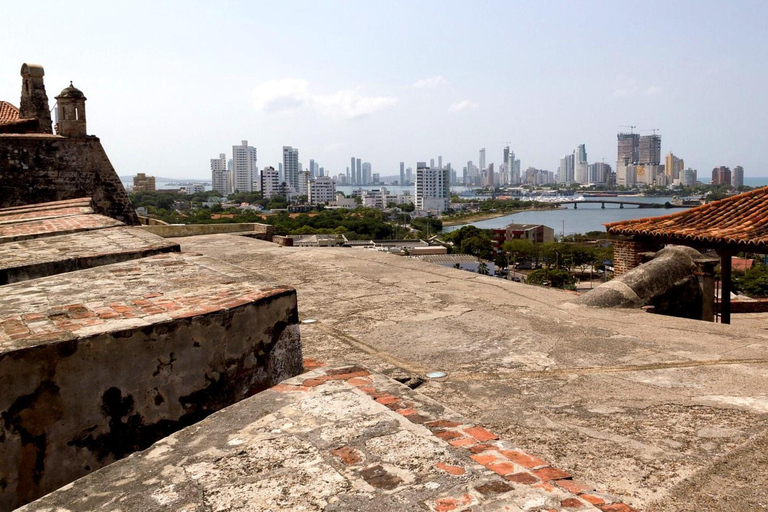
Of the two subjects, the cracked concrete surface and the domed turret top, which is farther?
the domed turret top

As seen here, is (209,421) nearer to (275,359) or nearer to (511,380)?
(275,359)

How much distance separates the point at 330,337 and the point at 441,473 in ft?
10.1

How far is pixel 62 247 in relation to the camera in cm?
475

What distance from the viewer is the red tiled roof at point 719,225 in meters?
8.12

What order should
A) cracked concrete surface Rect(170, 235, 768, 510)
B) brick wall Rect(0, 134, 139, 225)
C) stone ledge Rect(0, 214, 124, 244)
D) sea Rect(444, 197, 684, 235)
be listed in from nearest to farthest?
1. cracked concrete surface Rect(170, 235, 768, 510)
2. stone ledge Rect(0, 214, 124, 244)
3. brick wall Rect(0, 134, 139, 225)
4. sea Rect(444, 197, 684, 235)

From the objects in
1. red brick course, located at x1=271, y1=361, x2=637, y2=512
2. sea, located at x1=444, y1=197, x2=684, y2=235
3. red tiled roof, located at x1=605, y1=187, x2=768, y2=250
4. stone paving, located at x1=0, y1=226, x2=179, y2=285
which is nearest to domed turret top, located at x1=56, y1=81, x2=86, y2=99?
stone paving, located at x1=0, y1=226, x2=179, y2=285

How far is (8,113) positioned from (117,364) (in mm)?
17812

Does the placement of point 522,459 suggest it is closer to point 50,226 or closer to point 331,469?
point 331,469

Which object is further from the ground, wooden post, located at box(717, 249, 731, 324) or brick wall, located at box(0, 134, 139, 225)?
brick wall, located at box(0, 134, 139, 225)

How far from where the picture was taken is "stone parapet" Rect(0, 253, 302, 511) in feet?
6.76

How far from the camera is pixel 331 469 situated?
1.84 metres

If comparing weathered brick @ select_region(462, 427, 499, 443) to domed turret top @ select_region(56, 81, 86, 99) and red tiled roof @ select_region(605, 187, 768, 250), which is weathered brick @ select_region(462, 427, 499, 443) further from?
domed turret top @ select_region(56, 81, 86, 99)

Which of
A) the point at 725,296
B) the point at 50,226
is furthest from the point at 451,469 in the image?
the point at 725,296

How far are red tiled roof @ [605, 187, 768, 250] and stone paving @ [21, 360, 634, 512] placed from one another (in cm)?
706
